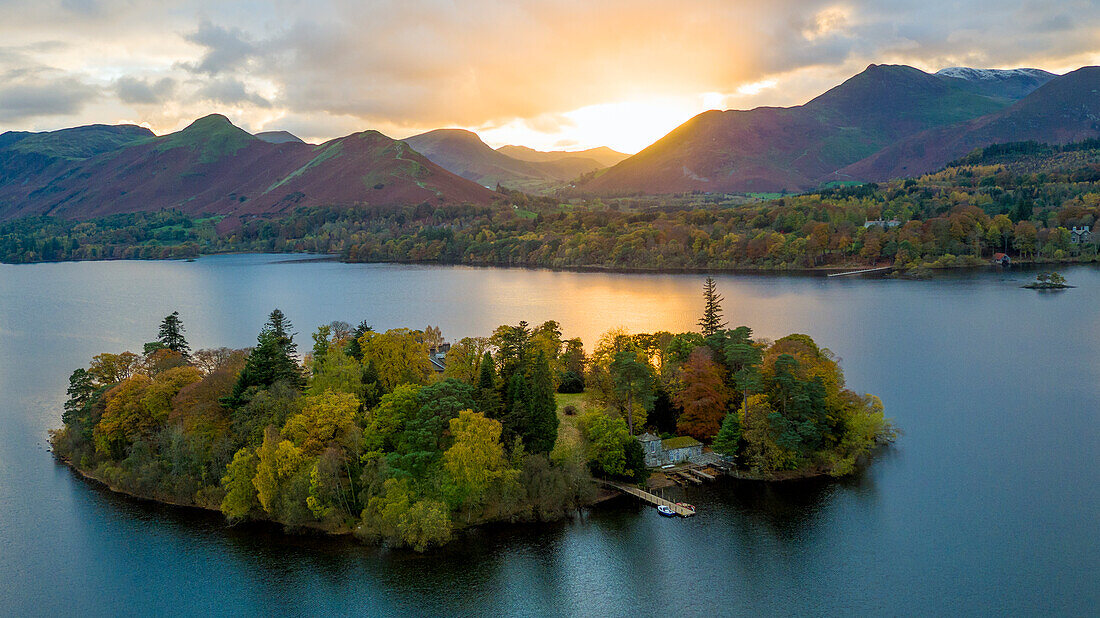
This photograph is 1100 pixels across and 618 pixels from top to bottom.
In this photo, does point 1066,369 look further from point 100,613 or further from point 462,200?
point 462,200

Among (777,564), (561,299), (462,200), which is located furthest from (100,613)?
(462,200)

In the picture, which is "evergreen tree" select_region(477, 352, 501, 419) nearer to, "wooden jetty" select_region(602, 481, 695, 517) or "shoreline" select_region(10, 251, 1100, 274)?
"wooden jetty" select_region(602, 481, 695, 517)

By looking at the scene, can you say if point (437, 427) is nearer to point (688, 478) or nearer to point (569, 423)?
point (569, 423)

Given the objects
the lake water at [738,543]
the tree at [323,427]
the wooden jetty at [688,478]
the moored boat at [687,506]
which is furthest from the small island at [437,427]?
the moored boat at [687,506]

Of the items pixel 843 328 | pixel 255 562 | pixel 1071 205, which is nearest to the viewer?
pixel 255 562

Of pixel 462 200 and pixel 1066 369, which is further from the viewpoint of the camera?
pixel 462 200

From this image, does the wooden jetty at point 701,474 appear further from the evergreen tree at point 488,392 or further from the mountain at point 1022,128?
the mountain at point 1022,128
